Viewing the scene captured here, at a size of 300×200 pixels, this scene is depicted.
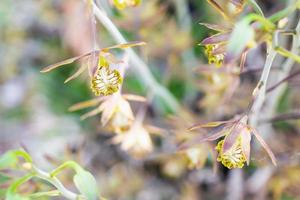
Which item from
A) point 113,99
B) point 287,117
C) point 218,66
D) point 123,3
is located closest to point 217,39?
point 218,66

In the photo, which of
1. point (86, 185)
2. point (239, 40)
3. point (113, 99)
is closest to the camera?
point (239, 40)

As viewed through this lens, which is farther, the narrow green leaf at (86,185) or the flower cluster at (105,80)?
the flower cluster at (105,80)

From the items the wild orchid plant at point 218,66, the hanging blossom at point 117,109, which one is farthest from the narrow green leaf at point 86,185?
the hanging blossom at point 117,109

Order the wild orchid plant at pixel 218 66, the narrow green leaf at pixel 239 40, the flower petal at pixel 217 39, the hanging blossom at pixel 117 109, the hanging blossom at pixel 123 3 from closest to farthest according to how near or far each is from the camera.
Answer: the narrow green leaf at pixel 239 40, the wild orchid plant at pixel 218 66, the flower petal at pixel 217 39, the hanging blossom at pixel 123 3, the hanging blossom at pixel 117 109

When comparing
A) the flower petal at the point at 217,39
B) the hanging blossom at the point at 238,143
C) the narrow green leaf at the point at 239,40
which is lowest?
the hanging blossom at the point at 238,143

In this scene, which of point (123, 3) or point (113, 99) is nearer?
point (123, 3)

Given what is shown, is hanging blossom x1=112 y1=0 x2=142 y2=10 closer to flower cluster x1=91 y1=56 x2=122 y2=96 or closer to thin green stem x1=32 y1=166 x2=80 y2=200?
flower cluster x1=91 y1=56 x2=122 y2=96

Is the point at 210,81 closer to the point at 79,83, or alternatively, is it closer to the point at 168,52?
the point at 168,52

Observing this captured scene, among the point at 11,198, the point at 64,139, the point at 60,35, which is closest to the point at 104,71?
the point at 11,198

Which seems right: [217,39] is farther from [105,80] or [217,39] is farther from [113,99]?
[113,99]

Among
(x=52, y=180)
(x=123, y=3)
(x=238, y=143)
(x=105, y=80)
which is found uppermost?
(x=123, y=3)

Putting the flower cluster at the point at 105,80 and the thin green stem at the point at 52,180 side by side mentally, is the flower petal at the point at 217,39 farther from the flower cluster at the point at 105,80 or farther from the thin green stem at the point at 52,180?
the thin green stem at the point at 52,180
